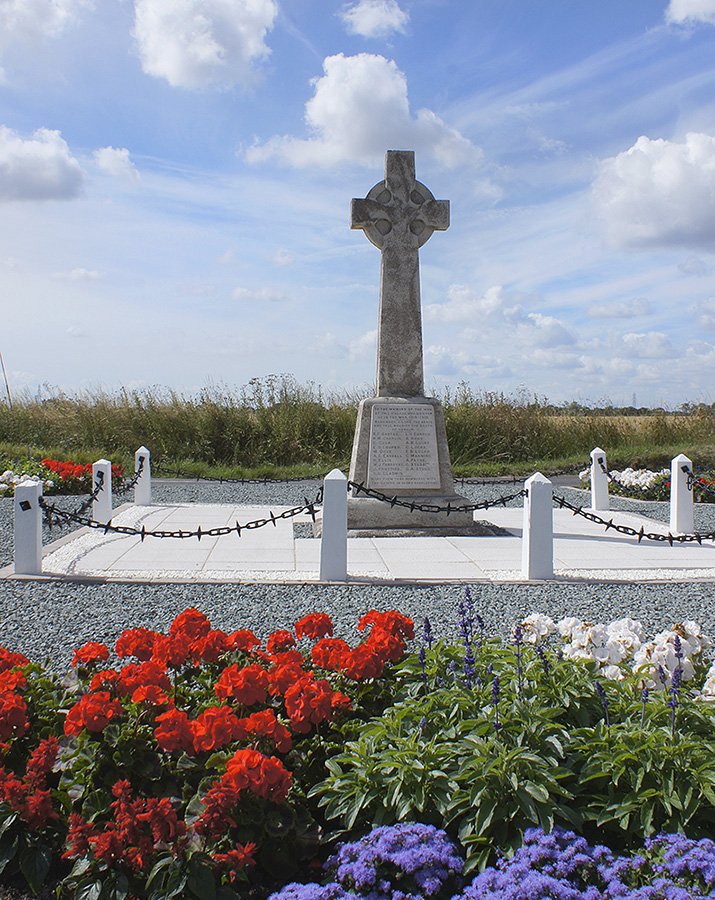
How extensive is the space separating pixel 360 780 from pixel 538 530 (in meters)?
4.15

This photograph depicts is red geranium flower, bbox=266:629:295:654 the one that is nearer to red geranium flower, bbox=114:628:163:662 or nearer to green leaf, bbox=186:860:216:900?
red geranium flower, bbox=114:628:163:662

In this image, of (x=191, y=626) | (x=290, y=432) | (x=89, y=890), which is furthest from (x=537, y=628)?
(x=290, y=432)

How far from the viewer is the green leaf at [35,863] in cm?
215

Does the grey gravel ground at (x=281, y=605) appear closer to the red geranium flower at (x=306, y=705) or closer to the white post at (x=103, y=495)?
the red geranium flower at (x=306, y=705)

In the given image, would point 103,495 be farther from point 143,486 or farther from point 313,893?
point 313,893

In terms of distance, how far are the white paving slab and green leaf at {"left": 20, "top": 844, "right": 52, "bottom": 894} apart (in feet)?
12.3

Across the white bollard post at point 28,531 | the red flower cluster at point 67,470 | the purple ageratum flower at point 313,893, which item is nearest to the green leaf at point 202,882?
the purple ageratum flower at point 313,893

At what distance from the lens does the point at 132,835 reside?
6.66ft

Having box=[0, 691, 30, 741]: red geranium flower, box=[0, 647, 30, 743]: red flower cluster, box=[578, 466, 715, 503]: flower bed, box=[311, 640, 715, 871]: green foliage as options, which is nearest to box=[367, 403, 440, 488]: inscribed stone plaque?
box=[578, 466, 715, 503]: flower bed

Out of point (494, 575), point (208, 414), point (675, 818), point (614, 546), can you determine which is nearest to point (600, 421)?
point (208, 414)

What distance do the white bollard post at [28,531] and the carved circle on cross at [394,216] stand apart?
4.57 metres

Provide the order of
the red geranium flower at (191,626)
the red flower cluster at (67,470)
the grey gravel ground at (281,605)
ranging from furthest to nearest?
the red flower cluster at (67,470)
the grey gravel ground at (281,605)
the red geranium flower at (191,626)

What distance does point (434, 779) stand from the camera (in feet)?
7.27

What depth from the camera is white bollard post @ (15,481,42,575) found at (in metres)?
6.09
